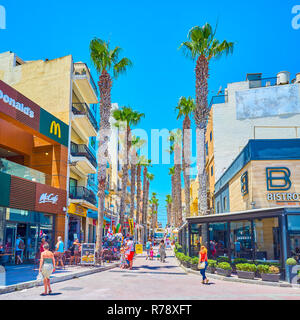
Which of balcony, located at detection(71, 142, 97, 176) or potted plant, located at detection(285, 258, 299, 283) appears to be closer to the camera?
potted plant, located at detection(285, 258, 299, 283)

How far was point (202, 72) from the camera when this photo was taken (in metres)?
23.2

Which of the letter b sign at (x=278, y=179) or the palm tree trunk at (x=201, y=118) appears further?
the palm tree trunk at (x=201, y=118)

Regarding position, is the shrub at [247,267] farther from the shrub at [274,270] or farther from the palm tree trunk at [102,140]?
the palm tree trunk at [102,140]

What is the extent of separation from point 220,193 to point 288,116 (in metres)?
9.05

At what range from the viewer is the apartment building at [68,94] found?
28.8 metres

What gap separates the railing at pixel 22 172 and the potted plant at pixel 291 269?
14665 millimetres

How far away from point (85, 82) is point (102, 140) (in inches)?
329

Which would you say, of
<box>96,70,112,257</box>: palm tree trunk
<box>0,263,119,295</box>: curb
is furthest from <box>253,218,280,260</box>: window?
<box>96,70,112,257</box>: palm tree trunk

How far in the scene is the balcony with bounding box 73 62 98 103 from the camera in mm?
29922

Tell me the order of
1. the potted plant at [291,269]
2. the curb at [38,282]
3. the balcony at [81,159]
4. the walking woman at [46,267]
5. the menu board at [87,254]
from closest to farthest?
1. the walking woman at [46,267]
2. the curb at [38,282]
3. the potted plant at [291,269]
4. the menu board at [87,254]
5. the balcony at [81,159]

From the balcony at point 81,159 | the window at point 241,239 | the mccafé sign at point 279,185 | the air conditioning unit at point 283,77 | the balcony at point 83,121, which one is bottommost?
the window at point 241,239

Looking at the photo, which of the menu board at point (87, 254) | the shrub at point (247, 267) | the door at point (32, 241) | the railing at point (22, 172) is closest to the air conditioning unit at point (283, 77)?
the shrub at point (247, 267)

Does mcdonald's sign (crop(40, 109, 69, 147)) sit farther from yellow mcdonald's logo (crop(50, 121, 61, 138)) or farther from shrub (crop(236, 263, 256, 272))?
shrub (crop(236, 263, 256, 272))

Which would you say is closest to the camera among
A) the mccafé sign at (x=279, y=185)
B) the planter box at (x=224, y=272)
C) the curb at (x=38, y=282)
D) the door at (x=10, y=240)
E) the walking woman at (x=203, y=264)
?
the curb at (x=38, y=282)
